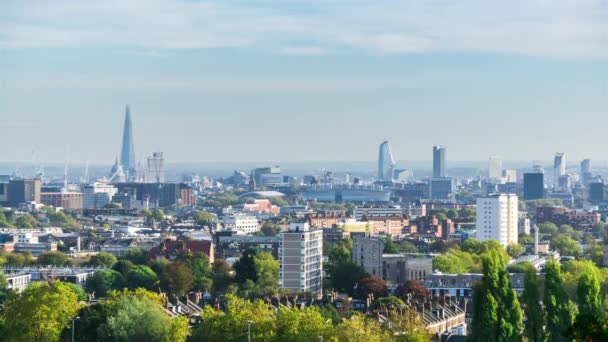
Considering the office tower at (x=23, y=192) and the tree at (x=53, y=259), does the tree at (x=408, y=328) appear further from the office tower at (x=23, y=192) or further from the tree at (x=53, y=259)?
the office tower at (x=23, y=192)

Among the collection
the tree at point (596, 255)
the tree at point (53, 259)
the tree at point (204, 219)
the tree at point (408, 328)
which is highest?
the tree at point (408, 328)

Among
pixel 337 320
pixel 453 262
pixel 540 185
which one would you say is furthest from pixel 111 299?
pixel 540 185

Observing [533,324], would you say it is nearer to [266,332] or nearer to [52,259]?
[266,332]

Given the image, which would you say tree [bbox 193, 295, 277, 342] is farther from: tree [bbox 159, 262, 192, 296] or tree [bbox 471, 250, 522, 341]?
tree [bbox 159, 262, 192, 296]

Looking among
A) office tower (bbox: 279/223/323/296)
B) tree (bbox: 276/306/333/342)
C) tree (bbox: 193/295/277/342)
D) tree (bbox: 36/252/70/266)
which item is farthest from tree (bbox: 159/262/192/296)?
tree (bbox: 276/306/333/342)

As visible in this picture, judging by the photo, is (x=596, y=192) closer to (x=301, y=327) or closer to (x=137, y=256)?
(x=137, y=256)

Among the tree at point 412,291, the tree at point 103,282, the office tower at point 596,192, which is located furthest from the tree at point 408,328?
the office tower at point 596,192
